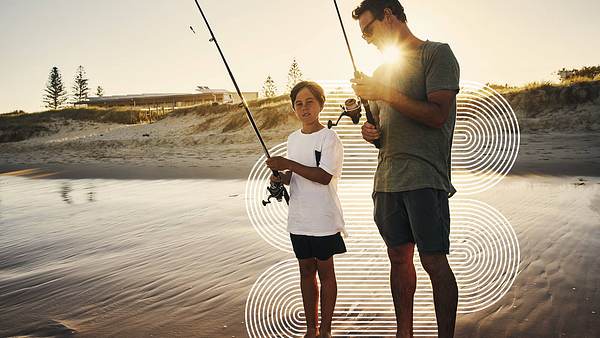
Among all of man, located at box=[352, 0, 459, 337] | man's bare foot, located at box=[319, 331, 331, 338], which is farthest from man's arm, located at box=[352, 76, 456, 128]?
man's bare foot, located at box=[319, 331, 331, 338]

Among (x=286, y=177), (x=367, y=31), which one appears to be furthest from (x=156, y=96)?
(x=367, y=31)

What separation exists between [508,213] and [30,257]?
4.71 m

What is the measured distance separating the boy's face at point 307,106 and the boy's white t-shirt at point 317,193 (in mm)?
77

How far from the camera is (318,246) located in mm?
2432

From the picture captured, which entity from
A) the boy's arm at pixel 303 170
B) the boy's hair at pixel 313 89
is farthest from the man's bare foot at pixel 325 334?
the boy's hair at pixel 313 89

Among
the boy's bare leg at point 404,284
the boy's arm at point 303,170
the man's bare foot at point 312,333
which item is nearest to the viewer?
the boy's bare leg at point 404,284

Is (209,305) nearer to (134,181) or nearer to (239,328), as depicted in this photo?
(239,328)

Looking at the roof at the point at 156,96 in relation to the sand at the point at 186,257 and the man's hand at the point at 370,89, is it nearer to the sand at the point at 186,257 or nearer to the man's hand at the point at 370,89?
the sand at the point at 186,257

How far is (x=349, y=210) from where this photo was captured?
6113 millimetres

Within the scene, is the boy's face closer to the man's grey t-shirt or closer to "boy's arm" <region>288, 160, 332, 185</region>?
"boy's arm" <region>288, 160, 332, 185</region>

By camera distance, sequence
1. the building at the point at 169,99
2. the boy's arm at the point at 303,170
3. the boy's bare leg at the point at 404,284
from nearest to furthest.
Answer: the boy's bare leg at the point at 404,284 → the boy's arm at the point at 303,170 → the building at the point at 169,99

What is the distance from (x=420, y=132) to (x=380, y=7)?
54 cm

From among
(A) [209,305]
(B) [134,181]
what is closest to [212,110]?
(B) [134,181]

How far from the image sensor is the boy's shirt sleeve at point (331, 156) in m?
2.42
